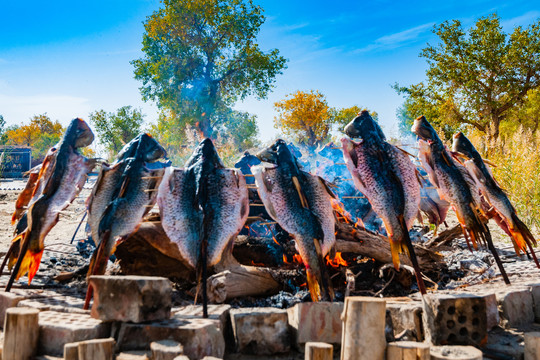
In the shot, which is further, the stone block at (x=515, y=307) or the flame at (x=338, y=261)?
the flame at (x=338, y=261)

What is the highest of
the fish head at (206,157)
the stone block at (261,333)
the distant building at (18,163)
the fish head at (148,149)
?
the distant building at (18,163)

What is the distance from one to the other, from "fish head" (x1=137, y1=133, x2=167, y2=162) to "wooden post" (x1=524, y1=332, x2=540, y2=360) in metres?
3.88

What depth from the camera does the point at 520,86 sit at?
25.9 meters

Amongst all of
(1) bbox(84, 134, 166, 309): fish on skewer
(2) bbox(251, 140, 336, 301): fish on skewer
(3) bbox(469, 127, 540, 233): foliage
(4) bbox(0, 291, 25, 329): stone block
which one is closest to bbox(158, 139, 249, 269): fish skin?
(2) bbox(251, 140, 336, 301): fish on skewer

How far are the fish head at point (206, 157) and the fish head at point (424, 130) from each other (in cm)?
225

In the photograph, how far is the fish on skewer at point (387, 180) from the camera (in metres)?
3.73

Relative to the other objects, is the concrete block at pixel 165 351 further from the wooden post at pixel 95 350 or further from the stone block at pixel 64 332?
the stone block at pixel 64 332

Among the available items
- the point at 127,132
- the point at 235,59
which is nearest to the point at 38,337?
the point at 235,59

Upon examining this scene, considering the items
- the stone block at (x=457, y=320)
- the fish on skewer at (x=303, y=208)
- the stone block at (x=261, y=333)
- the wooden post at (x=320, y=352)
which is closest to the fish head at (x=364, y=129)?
the fish on skewer at (x=303, y=208)

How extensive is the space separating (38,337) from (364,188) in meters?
3.10

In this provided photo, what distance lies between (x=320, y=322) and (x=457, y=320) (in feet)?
3.56

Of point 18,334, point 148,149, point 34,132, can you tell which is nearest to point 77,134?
point 148,149

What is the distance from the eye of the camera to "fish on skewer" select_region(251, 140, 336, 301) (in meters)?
3.53

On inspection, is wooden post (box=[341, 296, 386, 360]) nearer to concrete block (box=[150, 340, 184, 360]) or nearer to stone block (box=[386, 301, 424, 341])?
stone block (box=[386, 301, 424, 341])
